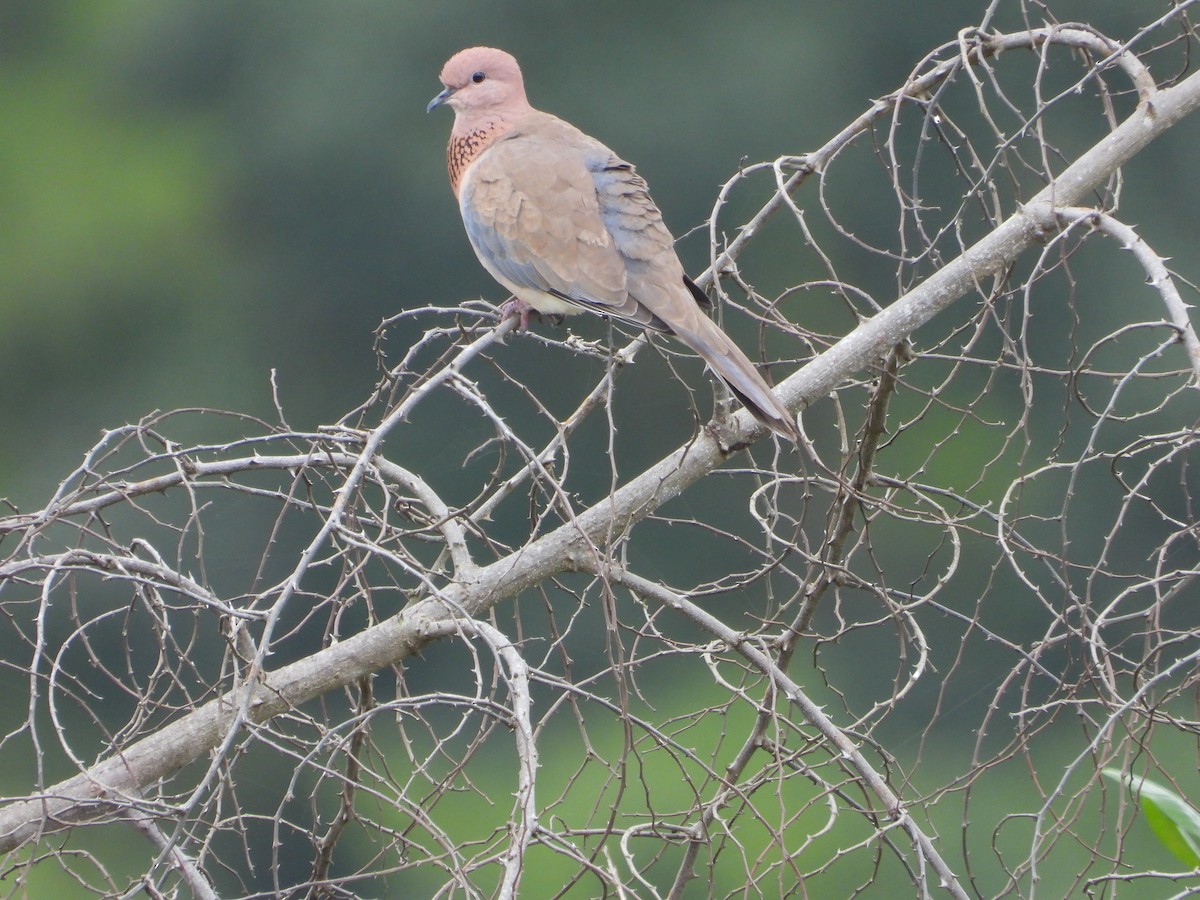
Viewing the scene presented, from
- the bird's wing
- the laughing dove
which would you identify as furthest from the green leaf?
the bird's wing

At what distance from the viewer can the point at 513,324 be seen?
2.56 m

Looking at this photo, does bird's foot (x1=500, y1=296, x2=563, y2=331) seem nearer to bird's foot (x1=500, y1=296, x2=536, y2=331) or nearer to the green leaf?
bird's foot (x1=500, y1=296, x2=536, y2=331)

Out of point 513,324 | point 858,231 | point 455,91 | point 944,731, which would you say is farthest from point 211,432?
point 513,324

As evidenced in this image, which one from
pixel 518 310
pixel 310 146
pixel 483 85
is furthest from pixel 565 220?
pixel 310 146

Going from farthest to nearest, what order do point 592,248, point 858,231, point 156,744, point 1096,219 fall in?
1. point 858,231
2. point 592,248
3. point 156,744
4. point 1096,219

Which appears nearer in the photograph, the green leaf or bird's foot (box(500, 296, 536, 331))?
the green leaf

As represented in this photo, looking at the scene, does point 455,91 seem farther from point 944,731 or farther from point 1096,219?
point 944,731

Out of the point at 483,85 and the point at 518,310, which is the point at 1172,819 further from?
the point at 483,85

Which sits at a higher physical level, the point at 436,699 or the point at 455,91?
the point at 455,91

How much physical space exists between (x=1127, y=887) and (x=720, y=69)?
4959mm

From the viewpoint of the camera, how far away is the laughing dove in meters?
2.43

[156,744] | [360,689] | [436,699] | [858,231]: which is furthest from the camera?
[858,231]

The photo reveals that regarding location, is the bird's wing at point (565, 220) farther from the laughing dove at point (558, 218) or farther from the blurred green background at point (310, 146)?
the blurred green background at point (310, 146)

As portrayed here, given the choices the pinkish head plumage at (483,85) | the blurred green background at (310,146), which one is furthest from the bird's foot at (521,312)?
the blurred green background at (310,146)
